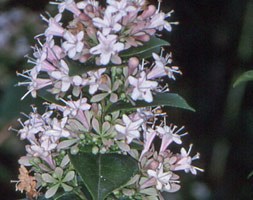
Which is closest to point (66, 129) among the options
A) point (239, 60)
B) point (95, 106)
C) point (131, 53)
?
point (95, 106)

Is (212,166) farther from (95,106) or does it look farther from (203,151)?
(95,106)

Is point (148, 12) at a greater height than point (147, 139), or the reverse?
point (148, 12)

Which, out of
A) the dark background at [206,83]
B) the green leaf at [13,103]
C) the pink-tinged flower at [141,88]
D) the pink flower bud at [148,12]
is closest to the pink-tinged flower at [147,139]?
the pink-tinged flower at [141,88]

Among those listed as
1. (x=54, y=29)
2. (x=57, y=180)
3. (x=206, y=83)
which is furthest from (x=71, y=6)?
(x=206, y=83)

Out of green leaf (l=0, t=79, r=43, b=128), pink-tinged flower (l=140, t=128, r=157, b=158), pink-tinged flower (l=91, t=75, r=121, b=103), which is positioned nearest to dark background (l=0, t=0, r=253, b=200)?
green leaf (l=0, t=79, r=43, b=128)

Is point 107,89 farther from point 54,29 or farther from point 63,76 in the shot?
point 54,29

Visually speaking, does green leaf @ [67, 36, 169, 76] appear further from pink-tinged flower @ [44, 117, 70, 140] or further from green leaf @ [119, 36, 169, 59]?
pink-tinged flower @ [44, 117, 70, 140]
